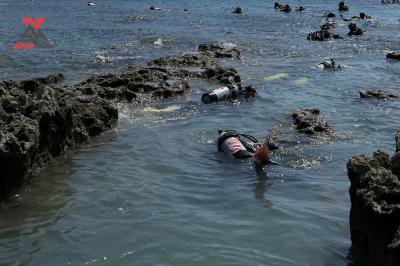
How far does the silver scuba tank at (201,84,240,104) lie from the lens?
16.4 m

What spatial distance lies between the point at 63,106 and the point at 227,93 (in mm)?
6453

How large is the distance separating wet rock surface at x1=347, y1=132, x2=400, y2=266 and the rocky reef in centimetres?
545

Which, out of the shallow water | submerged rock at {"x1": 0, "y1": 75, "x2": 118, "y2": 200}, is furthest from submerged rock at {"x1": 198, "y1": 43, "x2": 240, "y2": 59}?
submerged rock at {"x1": 0, "y1": 75, "x2": 118, "y2": 200}

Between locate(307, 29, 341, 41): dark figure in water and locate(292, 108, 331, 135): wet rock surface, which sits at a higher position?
locate(307, 29, 341, 41): dark figure in water

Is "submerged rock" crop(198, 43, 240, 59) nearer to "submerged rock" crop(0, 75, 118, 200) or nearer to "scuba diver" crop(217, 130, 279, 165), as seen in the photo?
"submerged rock" crop(0, 75, 118, 200)

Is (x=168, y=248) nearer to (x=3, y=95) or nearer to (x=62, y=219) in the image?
(x=62, y=219)

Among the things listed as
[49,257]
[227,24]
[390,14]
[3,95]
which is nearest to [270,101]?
[3,95]

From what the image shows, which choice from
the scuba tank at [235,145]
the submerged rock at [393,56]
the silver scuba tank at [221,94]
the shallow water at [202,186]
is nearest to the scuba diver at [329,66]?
the shallow water at [202,186]

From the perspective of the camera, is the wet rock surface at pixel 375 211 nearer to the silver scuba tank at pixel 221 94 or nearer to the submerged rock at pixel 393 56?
the silver scuba tank at pixel 221 94

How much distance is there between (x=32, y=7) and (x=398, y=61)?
38908 millimetres

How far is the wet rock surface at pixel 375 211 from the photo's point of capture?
237 inches

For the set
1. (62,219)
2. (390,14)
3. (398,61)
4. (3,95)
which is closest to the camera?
(62,219)

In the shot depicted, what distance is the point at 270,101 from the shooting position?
16.7 meters

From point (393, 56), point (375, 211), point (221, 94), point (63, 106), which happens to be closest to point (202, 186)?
point (63, 106)
